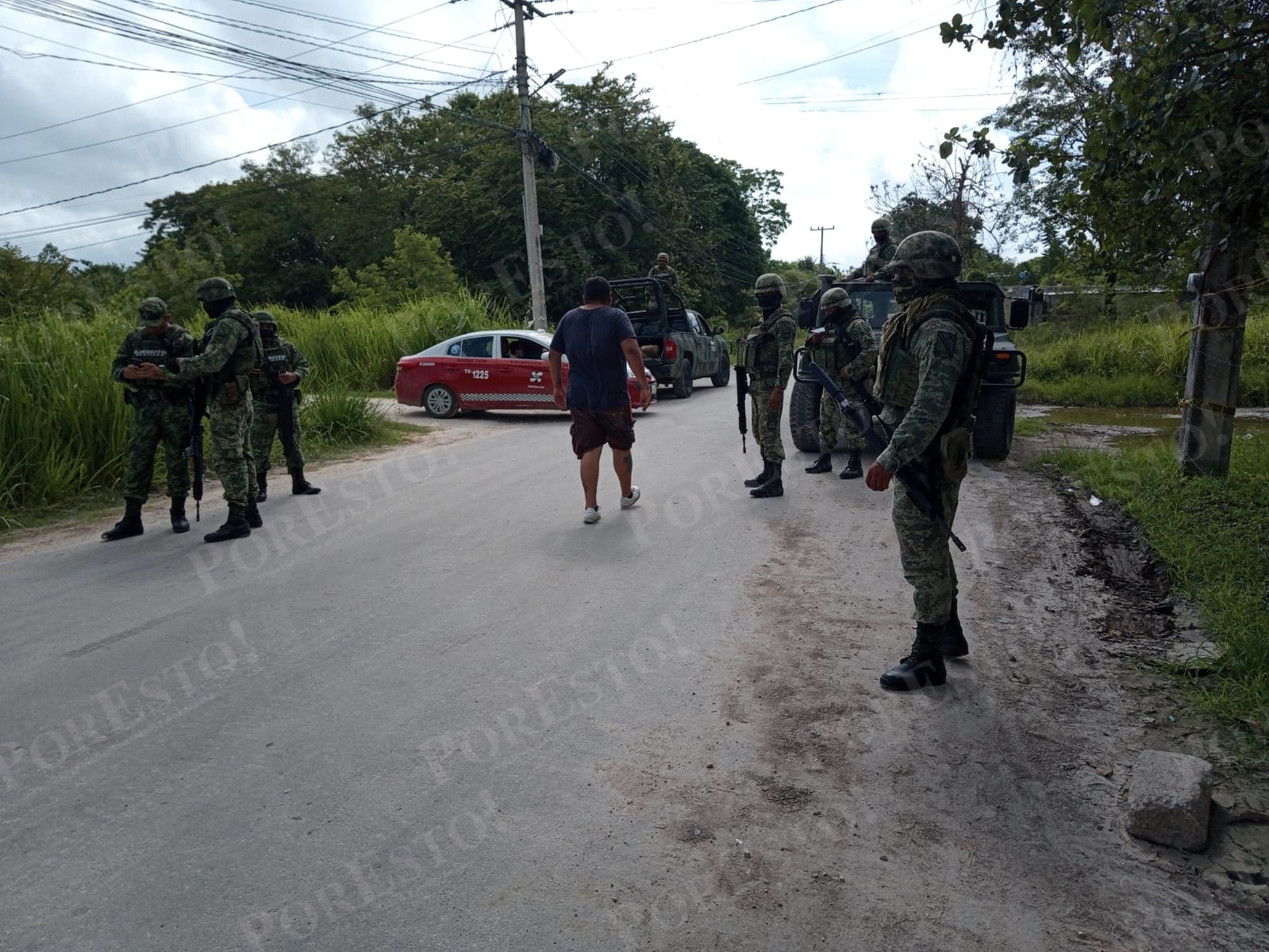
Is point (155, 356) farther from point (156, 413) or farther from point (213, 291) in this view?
point (213, 291)

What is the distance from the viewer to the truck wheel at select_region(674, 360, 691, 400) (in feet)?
54.8

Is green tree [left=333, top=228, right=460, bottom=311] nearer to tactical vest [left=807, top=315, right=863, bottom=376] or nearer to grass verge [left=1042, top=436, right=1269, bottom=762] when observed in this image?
tactical vest [left=807, top=315, right=863, bottom=376]

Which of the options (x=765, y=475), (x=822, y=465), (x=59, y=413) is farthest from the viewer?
(x=822, y=465)

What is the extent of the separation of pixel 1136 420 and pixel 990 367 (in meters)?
5.59

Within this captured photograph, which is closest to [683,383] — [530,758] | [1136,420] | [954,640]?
[1136,420]

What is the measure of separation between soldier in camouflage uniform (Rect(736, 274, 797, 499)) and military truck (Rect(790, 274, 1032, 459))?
1.02 metres

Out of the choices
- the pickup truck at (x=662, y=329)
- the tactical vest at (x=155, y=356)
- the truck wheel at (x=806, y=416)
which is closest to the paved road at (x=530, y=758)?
the tactical vest at (x=155, y=356)

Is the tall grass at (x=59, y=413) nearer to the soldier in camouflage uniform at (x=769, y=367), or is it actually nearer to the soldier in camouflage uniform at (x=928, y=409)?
the soldier in camouflage uniform at (x=769, y=367)

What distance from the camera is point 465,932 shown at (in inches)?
99.8

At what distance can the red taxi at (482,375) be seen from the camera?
14.2 meters

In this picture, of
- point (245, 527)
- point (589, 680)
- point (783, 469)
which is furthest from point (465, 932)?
point (783, 469)

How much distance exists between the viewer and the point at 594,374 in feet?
23.4

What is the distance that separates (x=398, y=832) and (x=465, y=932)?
555mm

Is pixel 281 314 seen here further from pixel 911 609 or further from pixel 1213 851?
pixel 1213 851
